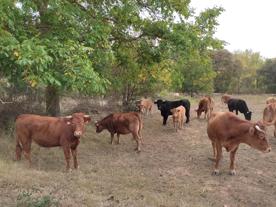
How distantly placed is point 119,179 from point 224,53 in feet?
170

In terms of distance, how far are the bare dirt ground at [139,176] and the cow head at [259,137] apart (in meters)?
1.01

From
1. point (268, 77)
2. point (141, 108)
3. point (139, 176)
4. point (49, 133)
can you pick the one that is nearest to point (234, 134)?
point (139, 176)

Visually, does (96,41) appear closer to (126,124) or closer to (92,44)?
(92,44)

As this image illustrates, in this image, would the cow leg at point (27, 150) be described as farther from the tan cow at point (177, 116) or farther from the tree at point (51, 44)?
the tan cow at point (177, 116)

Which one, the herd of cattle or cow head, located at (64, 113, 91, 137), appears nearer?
cow head, located at (64, 113, 91, 137)

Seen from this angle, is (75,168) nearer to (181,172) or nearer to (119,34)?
(181,172)

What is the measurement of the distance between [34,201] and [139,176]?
455 cm

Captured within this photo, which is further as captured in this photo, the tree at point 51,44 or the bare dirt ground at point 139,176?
the tree at point 51,44

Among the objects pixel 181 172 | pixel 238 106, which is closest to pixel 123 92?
pixel 238 106

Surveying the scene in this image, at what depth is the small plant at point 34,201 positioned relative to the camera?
27.0 feet

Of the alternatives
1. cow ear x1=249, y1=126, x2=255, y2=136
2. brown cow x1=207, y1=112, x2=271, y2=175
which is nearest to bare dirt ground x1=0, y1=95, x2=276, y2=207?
brown cow x1=207, y1=112, x2=271, y2=175

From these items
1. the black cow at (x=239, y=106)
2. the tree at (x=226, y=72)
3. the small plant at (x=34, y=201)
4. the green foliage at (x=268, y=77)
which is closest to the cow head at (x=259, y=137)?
the small plant at (x=34, y=201)

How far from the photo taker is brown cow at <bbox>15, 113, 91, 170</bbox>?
12.4m

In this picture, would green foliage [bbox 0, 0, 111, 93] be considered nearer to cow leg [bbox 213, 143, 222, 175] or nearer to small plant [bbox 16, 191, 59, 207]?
small plant [bbox 16, 191, 59, 207]
